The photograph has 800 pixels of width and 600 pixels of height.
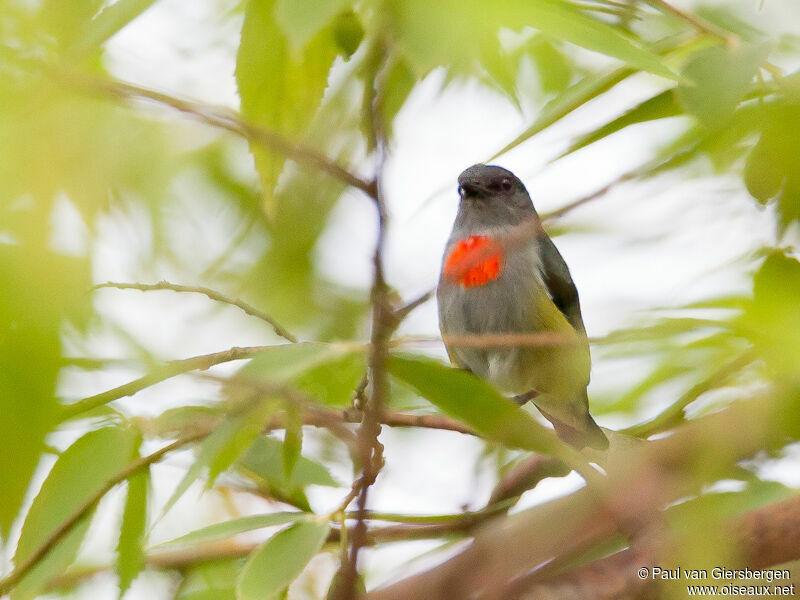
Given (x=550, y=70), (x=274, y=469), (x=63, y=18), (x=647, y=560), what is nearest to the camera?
(x=63, y=18)

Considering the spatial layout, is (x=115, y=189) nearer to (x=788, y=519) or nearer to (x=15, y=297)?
(x=15, y=297)

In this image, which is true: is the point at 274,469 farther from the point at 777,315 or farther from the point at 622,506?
the point at 777,315

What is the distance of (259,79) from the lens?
1089 millimetres

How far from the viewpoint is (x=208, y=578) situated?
159cm

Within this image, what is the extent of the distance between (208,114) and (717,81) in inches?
19.8

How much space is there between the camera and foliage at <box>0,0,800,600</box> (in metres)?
0.70

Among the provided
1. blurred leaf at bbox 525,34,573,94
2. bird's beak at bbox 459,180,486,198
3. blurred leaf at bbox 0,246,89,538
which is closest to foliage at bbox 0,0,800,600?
blurred leaf at bbox 0,246,89,538

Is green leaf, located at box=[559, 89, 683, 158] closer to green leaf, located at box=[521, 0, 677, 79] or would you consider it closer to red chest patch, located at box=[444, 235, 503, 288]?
green leaf, located at box=[521, 0, 677, 79]

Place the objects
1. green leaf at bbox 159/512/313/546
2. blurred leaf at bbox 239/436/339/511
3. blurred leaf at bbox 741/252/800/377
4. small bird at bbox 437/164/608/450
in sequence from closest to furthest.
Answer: blurred leaf at bbox 741/252/800/377 < green leaf at bbox 159/512/313/546 < blurred leaf at bbox 239/436/339/511 < small bird at bbox 437/164/608/450

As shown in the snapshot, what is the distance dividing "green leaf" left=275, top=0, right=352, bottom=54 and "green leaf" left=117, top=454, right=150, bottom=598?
0.73 metres

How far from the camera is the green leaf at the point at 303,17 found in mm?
697

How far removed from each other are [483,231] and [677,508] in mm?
1798

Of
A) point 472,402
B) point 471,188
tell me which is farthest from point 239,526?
point 471,188

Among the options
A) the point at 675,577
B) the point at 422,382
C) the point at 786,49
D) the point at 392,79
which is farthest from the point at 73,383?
the point at 786,49
